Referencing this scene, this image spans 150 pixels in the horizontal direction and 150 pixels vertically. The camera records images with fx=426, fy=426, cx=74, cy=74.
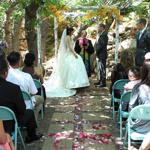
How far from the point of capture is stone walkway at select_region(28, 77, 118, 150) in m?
6.81

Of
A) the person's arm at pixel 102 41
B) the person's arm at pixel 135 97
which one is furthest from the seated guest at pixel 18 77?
the person's arm at pixel 102 41

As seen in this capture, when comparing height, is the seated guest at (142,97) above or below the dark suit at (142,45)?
below

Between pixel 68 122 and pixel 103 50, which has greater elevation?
pixel 103 50

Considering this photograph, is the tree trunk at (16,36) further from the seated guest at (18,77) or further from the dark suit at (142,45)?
the seated guest at (18,77)

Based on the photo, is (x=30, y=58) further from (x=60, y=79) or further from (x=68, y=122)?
(x=60, y=79)

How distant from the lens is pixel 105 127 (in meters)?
7.88

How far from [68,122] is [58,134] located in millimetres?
889

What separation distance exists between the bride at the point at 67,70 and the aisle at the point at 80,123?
1.64 ft

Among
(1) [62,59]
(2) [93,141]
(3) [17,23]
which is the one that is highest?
(3) [17,23]

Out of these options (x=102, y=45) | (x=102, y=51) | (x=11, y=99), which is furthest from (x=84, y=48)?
(x=11, y=99)

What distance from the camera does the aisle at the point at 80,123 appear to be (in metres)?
6.84

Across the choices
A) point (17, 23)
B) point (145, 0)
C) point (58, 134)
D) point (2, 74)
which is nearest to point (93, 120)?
point (58, 134)

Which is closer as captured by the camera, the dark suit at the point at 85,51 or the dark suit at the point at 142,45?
the dark suit at the point at 142,45

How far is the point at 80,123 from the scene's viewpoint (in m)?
8.17
